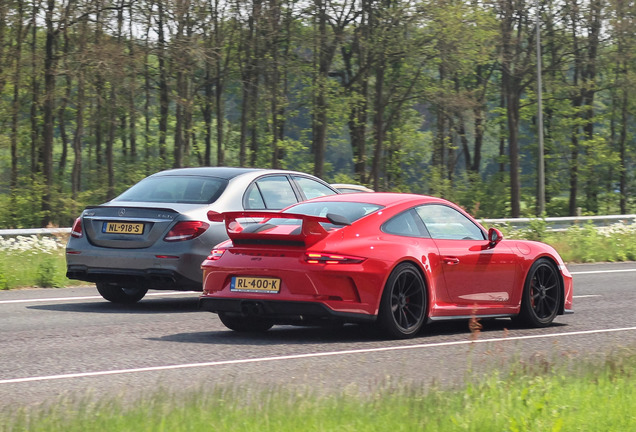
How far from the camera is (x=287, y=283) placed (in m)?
8.95

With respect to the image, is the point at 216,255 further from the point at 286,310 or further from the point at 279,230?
the point at 286,310

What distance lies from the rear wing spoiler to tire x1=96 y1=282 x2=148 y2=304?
3.64 meters

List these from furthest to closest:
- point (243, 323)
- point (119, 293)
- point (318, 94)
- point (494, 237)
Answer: point (318, 94), point (119, 293), point (494, 237), point (243, 323)

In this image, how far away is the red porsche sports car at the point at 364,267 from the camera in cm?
894

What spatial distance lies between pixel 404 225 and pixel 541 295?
2090mm

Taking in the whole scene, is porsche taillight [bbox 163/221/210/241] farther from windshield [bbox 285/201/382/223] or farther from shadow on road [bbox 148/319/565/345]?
windshield [bbox 285/201/382/223]

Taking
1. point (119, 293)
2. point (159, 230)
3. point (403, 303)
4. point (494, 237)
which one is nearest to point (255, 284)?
point (403, 303)

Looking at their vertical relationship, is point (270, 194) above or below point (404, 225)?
above

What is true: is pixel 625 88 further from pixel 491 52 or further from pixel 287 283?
pixel 287 283

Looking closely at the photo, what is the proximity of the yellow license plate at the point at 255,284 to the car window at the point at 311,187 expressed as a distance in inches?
170

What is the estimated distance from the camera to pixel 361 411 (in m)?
5.58

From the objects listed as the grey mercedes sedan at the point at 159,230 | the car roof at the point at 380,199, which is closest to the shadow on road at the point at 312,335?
the car roof at the point at 380,199

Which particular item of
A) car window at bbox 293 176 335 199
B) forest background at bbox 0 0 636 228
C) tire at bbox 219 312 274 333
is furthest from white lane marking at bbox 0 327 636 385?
forest background at bbox 0 0 636 228

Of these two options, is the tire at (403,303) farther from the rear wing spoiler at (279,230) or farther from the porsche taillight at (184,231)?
the porsche taillight at (184,231)
